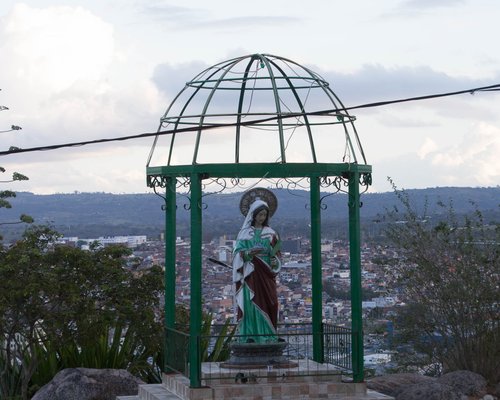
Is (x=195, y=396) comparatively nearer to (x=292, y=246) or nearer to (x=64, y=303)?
(x=64, y=303)

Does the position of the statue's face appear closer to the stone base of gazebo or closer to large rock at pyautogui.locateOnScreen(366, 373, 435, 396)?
the stone base of gazebo

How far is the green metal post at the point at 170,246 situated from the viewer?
1445cm

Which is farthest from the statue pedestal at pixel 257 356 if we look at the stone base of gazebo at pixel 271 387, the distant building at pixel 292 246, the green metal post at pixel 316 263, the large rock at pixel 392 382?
the distant building at pixel 292 246

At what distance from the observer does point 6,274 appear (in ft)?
56.5

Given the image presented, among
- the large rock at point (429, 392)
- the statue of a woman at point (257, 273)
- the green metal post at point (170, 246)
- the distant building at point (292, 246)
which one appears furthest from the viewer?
the distant building at point (292, 246)

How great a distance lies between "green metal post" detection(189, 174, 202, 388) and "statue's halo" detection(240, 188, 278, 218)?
46.7 inches

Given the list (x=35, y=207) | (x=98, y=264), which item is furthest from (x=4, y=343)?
(x=35, y=207)

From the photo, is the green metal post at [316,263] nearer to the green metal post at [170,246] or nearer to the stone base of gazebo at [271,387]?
the stone base of gazebo at [271,387]

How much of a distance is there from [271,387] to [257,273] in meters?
1.47

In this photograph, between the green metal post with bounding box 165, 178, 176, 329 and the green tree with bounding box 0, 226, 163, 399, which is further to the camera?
the green tree with bounding box 0, 226, 163, 399

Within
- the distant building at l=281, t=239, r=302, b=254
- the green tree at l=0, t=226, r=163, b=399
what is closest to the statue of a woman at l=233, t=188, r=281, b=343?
the green tree at l=0, t=226, r=163, b=399

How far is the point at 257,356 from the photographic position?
45.0 feet

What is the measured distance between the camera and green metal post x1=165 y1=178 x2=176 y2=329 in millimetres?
14453

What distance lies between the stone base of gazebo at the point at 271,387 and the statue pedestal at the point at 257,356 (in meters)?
0.13
